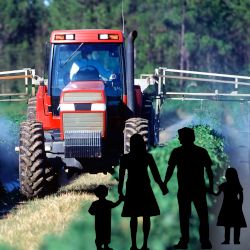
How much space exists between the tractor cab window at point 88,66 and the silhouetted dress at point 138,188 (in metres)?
8.54

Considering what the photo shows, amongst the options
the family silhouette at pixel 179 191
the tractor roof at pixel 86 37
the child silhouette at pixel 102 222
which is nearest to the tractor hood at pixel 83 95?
the tractor roof at pixel 86 37

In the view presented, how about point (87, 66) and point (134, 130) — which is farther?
point (87, 66)

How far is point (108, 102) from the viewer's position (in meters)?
15.6

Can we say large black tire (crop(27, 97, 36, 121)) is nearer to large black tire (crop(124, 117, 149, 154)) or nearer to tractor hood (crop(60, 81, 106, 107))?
tractor hood (crop(60, 81, 106, 107))

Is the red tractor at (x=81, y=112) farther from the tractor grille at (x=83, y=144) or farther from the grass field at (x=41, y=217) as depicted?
the grass field at (x=41, y=217)

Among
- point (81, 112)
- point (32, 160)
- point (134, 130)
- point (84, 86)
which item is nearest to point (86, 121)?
point (81, 112)

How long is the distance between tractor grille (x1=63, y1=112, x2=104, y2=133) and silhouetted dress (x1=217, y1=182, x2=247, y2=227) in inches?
305

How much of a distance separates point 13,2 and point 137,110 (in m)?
54.6

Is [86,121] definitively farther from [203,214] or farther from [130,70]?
[203,214]

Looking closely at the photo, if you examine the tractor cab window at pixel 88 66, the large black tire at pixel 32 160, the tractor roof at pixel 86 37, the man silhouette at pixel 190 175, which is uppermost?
the tractor roof at pixel 86 37

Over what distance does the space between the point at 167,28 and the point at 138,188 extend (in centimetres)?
5853

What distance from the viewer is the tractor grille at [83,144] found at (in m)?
14.4

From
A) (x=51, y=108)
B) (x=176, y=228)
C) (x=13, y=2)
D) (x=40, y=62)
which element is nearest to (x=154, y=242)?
(x=176, y=228)

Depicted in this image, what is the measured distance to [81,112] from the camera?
1482 centimetres
